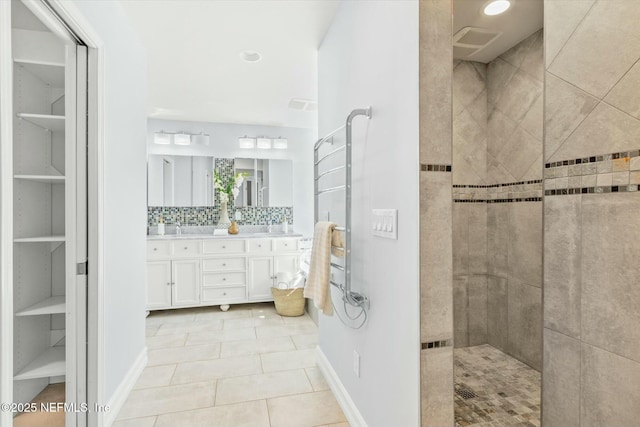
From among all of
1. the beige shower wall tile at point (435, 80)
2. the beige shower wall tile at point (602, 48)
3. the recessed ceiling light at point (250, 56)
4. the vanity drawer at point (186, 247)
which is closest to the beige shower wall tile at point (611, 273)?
the beige shower wall tile at point (602, 48)

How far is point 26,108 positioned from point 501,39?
114 inches

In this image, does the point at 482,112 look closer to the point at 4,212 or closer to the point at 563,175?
the point at 563,175

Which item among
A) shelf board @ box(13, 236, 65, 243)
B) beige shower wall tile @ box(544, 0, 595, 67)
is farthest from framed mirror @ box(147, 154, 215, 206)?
beige shower wall tile @ box(544, 0, 595, 67)

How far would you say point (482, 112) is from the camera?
105 inches

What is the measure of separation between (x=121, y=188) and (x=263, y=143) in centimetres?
275

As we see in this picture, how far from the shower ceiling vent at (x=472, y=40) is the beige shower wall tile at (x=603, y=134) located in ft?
4.88

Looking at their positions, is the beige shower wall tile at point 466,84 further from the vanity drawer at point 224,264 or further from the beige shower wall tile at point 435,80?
the vanity drawer at point 224,264

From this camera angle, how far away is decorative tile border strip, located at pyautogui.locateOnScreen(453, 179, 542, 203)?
91.2 inches

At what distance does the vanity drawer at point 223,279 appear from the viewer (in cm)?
391

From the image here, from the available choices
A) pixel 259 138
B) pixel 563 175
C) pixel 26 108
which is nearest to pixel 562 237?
pixel 563 175

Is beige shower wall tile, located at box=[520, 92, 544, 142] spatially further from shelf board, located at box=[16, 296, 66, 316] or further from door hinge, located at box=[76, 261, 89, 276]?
shelf board, located at box=[16, 296, 66, 316]

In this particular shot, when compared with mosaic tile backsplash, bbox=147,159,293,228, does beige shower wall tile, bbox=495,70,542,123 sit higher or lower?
higher

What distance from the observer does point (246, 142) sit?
4602mm

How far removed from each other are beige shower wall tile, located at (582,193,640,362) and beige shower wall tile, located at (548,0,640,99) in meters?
0.35
